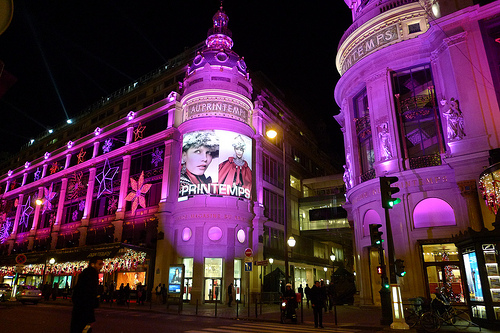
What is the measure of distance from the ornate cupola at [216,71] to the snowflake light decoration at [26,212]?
120ft

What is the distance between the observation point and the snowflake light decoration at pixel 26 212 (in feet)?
179

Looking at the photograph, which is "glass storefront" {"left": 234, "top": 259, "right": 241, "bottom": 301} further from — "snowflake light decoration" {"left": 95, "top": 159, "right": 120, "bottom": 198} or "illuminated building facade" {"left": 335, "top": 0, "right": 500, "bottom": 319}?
"snowflake light decoration" {"left": 95, "top": 159, "right": 120, "bottom": 198}

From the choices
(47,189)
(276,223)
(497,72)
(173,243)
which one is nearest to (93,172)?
(47,189)

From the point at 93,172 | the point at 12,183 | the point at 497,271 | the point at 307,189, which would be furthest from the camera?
the point at 12,183

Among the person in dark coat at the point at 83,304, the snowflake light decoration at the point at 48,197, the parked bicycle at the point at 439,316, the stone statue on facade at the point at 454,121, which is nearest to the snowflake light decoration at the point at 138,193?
the snowflake light decoration at the point at 48,197

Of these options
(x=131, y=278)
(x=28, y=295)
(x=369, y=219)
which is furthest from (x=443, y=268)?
(x=131, y=278)

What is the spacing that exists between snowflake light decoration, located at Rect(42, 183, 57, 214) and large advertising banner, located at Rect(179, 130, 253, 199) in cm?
2846

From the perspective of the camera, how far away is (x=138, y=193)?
37.5m

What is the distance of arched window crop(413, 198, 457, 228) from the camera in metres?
21.2

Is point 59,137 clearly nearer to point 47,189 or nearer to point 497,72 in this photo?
point 47,189

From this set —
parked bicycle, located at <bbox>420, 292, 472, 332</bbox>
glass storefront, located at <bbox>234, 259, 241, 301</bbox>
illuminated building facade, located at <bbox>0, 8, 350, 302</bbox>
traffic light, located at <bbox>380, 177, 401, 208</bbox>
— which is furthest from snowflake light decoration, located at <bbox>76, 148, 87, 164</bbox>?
parked bicycle, located at <bbox>420, 292, 472, 332</bbox>

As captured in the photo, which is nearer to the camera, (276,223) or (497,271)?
(497,271)

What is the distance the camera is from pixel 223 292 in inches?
1194

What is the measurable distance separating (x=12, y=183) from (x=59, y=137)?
50.5 feet
